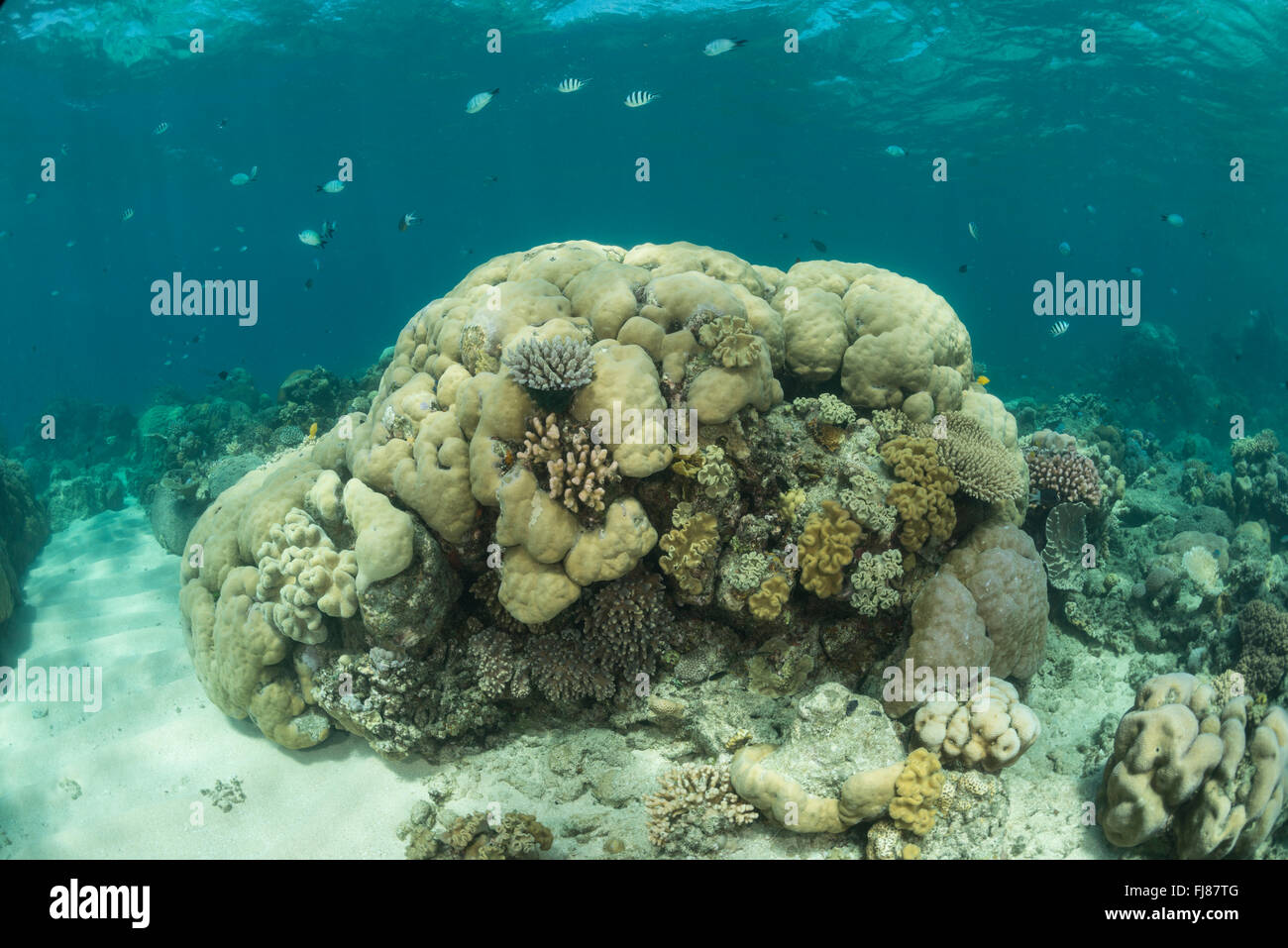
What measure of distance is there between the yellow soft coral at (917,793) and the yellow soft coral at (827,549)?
1.46 metres

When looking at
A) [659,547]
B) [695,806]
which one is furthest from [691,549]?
[695,806]

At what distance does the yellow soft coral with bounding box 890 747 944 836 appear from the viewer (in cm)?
461

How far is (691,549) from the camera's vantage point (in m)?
5.39

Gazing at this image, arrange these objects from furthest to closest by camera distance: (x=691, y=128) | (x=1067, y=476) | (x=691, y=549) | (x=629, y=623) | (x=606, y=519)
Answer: (x=691, y=128) → (x=1067, y=476) → (x=629, y=623) → (x=691, y=549) → (x=606, y=519)

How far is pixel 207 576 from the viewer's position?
675cm

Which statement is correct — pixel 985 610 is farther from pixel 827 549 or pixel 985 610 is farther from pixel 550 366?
pixel 550 366

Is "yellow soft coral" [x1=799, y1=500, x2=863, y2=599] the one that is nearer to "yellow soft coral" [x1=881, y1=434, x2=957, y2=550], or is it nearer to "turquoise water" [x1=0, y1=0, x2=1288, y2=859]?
"turquoise water" [x1=0, y1=0, x2=1288, y2=859]

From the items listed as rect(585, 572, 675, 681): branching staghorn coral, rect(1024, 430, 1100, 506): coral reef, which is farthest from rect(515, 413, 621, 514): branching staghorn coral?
rect(1024, 430, 1100, 506): coral reef

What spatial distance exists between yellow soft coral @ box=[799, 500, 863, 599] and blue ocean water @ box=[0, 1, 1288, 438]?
1822 centimetres

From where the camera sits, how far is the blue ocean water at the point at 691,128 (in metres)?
26.8

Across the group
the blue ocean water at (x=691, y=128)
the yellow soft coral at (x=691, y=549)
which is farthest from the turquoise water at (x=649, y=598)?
the blue ocean water at (x=691, y=128)

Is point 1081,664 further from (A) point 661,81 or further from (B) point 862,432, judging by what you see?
(A) point 661,81

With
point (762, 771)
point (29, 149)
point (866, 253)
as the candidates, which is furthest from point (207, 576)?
point (866, 253)

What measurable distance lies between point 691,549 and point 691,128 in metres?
48.8
